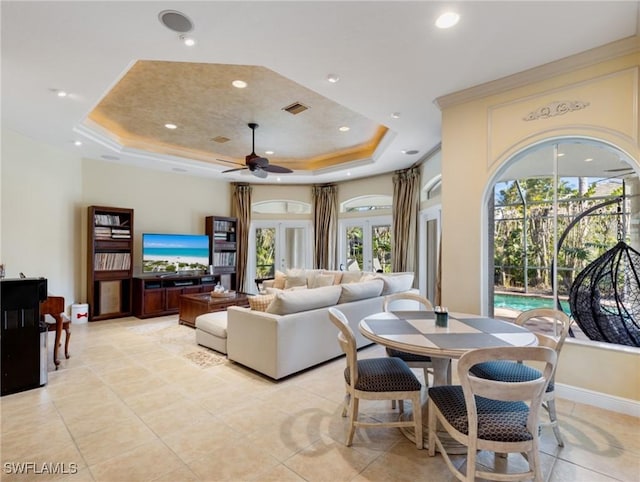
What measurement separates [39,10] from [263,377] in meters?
3.57

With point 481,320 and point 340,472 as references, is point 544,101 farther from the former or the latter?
point 340,472

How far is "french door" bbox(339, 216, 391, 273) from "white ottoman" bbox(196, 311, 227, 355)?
13.3ft

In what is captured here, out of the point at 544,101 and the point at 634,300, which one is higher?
the point at 544,101

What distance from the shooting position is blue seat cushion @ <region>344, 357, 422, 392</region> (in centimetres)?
222

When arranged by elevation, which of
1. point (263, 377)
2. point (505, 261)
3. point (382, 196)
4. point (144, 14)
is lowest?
point (263, 377)

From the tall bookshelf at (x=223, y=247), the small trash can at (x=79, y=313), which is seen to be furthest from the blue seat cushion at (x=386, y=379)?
the tall bookshelf at (x=223, y=247)

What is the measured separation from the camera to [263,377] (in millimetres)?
3459

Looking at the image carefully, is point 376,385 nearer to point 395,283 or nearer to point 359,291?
point 359,291

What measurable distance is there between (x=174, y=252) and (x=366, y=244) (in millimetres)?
4339

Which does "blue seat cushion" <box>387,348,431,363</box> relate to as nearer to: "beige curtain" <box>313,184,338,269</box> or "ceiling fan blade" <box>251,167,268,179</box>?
"ceiling fan blade" <box>251,167,268,179</box>

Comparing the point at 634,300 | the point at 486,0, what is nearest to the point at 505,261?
the point at 634,300

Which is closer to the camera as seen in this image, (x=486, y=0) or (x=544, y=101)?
(x=486, y=0)

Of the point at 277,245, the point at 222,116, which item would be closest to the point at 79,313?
the point at 222,116

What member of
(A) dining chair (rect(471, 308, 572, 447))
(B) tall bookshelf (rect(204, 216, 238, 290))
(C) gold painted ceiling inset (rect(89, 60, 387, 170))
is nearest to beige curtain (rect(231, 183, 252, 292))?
(B) tall bookshelf (rect(204, 216, 238, 290))
